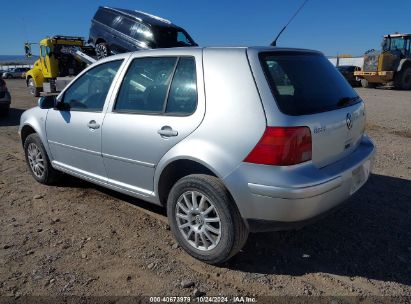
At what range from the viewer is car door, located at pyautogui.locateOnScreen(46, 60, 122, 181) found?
3.94 metres

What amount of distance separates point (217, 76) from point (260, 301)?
1.68 metres

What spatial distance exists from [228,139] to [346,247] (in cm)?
152

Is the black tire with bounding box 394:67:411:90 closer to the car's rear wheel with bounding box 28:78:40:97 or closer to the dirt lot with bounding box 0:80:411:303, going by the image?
the car's rear wheel with bounding box 28:78:40:97

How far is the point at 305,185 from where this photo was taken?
265 centimetres

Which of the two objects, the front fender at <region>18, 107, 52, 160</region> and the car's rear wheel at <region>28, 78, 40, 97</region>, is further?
the car's rear wheel at <region>28, 78, 40, 97</region>

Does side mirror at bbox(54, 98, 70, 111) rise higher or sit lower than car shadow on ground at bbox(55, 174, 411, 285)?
higher

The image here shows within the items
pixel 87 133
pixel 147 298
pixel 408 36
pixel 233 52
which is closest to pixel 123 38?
pixel 87 133

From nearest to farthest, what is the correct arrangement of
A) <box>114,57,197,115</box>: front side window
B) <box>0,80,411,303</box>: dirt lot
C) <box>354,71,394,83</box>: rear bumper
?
<box>0,80,411,303</box>: dirt lot → <box>114,57,197,115</box>: front side window → <box>354,71,394,83</box>: rear bumper

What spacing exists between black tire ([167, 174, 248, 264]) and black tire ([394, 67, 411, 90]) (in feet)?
80.5

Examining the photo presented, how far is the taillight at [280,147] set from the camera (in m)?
2.65

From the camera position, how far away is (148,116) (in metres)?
3.40

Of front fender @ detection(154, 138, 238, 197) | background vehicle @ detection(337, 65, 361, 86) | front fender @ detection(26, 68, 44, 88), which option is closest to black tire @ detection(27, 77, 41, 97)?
front fender @ detection(26, 68, 44, 88)

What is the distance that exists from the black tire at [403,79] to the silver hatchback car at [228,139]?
76.3 feet

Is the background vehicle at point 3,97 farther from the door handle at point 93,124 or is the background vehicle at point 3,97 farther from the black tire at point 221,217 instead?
the black tire at point 221,217
